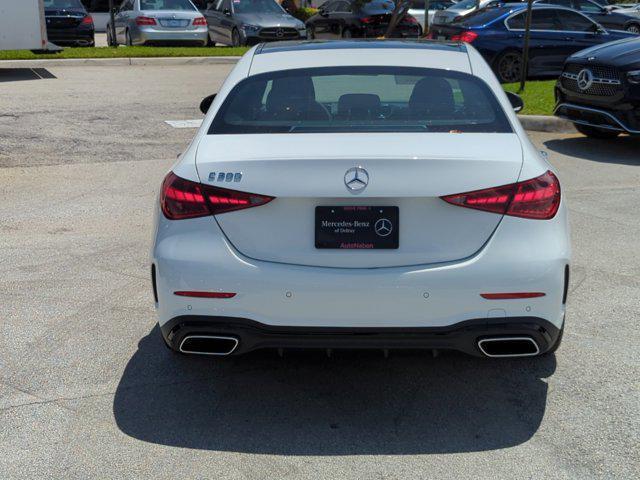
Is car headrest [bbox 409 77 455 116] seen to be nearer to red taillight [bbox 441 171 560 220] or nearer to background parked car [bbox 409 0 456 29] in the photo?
red taillight [bbox 441 171 560 220]

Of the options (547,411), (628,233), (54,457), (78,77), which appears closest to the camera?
(54,457)

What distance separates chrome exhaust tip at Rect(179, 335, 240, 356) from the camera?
13.5ft

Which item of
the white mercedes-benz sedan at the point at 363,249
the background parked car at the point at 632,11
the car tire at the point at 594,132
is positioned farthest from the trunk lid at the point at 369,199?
the background parked car at the point at 632,11

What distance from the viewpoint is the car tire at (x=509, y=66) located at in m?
16.9

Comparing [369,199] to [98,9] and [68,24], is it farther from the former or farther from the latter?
[98,9]

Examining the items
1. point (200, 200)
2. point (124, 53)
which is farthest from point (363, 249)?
point (124, 53)

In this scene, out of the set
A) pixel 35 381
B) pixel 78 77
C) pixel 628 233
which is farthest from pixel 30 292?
pixel 78 77

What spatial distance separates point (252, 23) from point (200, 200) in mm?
20109

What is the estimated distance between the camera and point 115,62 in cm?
1864

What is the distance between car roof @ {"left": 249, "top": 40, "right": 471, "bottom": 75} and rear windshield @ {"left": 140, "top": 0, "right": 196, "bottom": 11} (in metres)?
18.1

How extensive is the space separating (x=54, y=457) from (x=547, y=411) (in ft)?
7.21

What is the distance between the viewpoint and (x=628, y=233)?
7523 millimetres

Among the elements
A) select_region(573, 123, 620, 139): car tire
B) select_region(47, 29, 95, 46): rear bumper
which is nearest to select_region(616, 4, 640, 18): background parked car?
select_region(47, 29, 95, 46): rear bumper

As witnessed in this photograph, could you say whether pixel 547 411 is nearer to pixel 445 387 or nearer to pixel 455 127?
pixel 445 387
